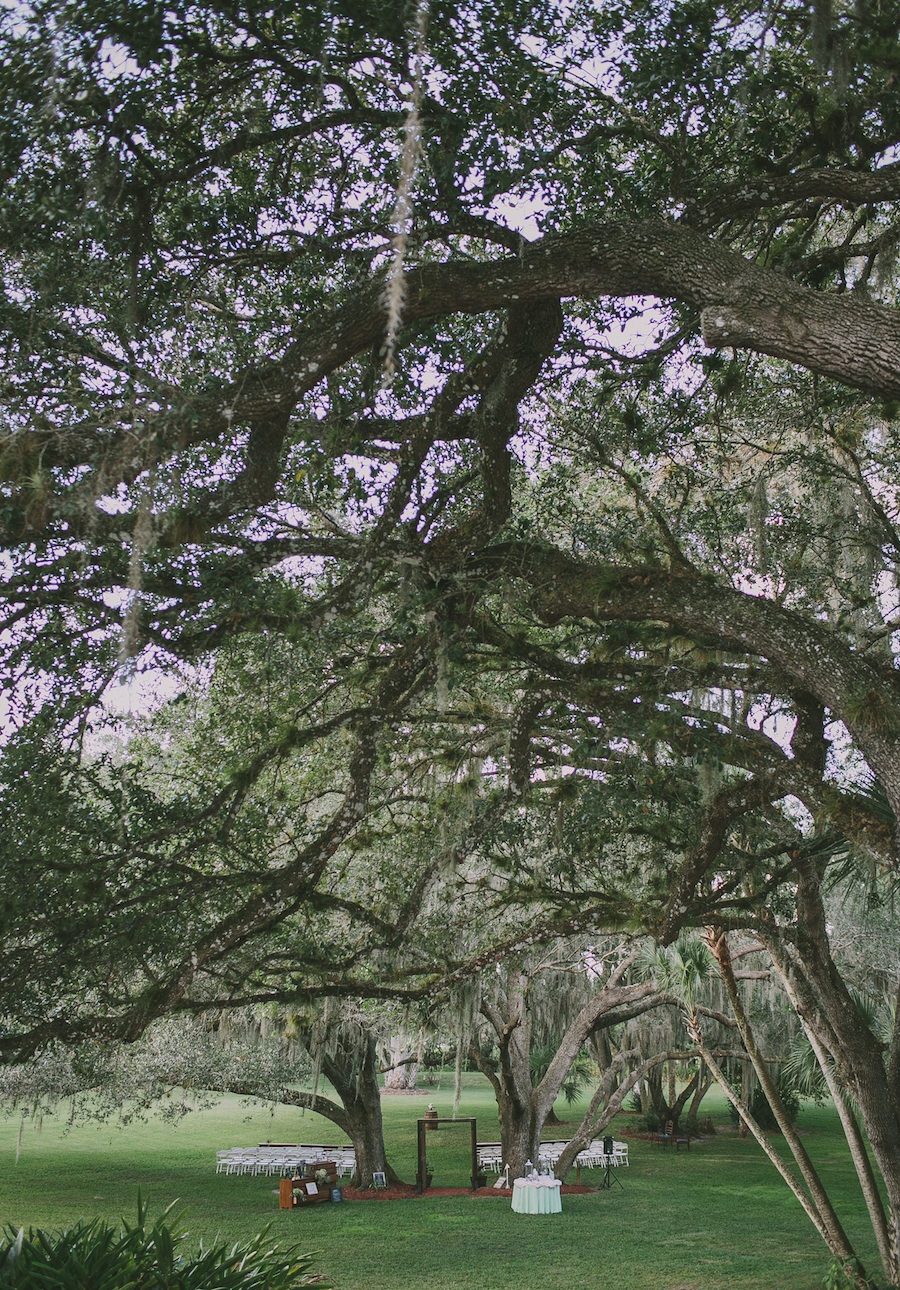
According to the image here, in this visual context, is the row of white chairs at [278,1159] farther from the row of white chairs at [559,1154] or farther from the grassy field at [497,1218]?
the row of white chairs at [559,1154]

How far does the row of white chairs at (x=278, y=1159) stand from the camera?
1670cm

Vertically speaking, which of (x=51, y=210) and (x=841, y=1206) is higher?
(x=51, y=210)

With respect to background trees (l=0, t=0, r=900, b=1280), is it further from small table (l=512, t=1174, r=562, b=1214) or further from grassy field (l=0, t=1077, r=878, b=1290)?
small table (l=512, t=1174, r=562, b=1214)

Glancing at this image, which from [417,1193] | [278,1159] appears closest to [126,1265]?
[417,1193]

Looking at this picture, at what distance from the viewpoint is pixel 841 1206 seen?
533 inches

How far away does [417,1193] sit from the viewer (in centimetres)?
1476

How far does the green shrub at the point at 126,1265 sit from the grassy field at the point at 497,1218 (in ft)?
3.31

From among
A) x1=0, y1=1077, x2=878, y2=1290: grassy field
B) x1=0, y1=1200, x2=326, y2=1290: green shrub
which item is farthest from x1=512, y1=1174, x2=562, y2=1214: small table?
x1=0, y1=1200, x2=326, y2=1290: green shrub

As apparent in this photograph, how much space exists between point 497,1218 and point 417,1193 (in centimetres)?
284

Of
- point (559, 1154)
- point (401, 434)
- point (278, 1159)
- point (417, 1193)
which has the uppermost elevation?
point (401, 434)

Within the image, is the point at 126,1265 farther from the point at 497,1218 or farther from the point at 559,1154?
the point at 559,1154

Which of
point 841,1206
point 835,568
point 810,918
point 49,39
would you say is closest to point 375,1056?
point 841,1206

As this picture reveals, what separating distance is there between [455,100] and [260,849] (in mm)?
3798

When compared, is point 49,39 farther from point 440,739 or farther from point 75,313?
point 440,739
